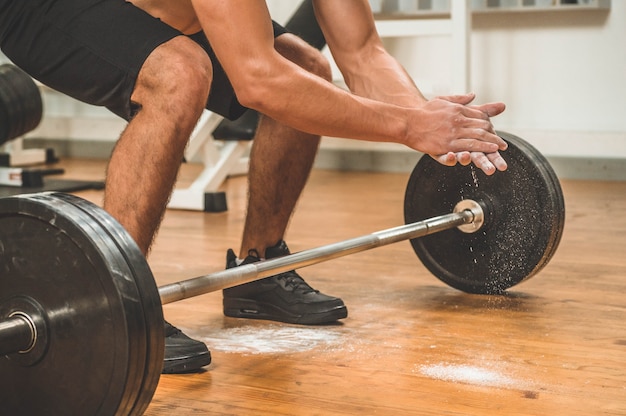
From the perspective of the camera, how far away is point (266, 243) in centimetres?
200

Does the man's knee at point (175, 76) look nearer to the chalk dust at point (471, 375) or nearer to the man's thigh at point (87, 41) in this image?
the man's thigh at point (87, 41)

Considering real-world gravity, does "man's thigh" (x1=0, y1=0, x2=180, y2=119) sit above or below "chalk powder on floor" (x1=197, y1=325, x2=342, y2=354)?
above

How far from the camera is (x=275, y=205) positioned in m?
1.99

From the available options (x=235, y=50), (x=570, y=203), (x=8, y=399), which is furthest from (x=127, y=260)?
(x=570, y=203)

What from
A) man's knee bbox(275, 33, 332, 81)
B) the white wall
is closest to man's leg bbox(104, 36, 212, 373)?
man's knee bbox(275, 33, 332, 81)

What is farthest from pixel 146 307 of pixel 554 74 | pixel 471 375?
pixel 554 74

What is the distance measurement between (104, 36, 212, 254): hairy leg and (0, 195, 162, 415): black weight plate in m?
0.31

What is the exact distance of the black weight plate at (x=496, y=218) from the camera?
2.02 m

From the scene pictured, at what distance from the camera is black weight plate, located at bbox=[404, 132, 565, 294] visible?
2.02 m

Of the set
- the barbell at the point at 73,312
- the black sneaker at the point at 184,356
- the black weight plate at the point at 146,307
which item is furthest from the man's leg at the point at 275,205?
the black weight plate at the point at 146,307

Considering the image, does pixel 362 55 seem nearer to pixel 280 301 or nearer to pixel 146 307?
pixel 280 301

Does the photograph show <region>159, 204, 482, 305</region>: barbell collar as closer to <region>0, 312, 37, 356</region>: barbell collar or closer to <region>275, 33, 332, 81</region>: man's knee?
<region>0, 312, 37, 356</region>: barbell collar

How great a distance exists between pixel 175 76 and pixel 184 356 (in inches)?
18.5

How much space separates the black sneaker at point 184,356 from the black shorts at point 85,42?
1.33ft
